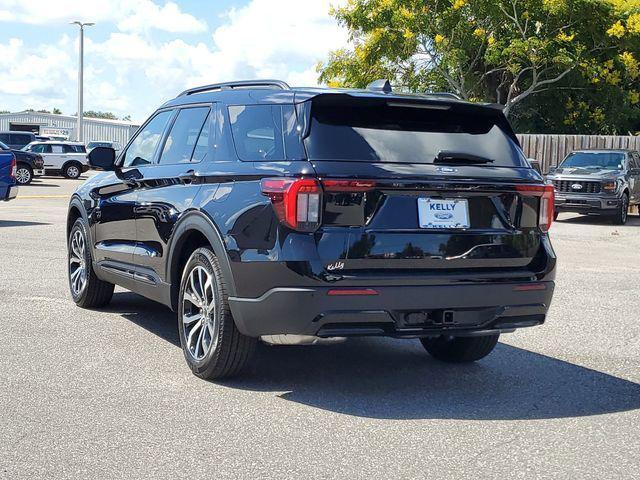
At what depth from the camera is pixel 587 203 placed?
69.9ft

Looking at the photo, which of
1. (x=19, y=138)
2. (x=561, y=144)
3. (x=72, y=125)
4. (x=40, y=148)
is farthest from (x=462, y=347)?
(x=72, y=125)

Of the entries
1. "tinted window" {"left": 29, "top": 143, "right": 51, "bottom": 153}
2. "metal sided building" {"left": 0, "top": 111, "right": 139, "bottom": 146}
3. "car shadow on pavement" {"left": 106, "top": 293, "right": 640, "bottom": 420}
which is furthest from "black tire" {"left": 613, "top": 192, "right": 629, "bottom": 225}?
"metal sided building" {"left": 0, "top": 111, "right": 139, "bottom": 146}

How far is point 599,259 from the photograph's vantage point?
1396 cm

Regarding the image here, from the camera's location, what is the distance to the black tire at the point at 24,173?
3372 centimetres

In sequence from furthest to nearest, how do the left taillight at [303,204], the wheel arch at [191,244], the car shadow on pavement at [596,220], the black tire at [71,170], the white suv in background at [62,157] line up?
the black tire at [71,170], the white suv in background at [62,157], the car shadow on pavement at [596,220], the wheel arch at [191,244], the left taillight at [303,204]

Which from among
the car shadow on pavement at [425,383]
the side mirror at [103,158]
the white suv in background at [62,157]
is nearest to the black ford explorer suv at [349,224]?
the car shadow on pavement at [425,383]

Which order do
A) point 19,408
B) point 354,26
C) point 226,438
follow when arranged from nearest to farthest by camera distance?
point 226,438 → point 19,408 → point 354,26

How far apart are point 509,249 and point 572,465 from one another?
1604mm

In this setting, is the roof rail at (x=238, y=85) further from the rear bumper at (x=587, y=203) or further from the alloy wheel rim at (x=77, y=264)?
the rear bumper at (x=587, y=203)

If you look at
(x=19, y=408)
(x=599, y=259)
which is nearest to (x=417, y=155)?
(x=19, y=408)

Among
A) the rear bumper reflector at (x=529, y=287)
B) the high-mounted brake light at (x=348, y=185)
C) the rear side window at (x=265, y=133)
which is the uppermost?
the rear side window at (x=265, y=133)

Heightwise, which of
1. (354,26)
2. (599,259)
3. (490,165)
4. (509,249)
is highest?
(354,26)

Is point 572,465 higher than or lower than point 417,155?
lower

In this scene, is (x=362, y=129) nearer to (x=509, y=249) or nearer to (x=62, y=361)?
(x=509, y=249)
